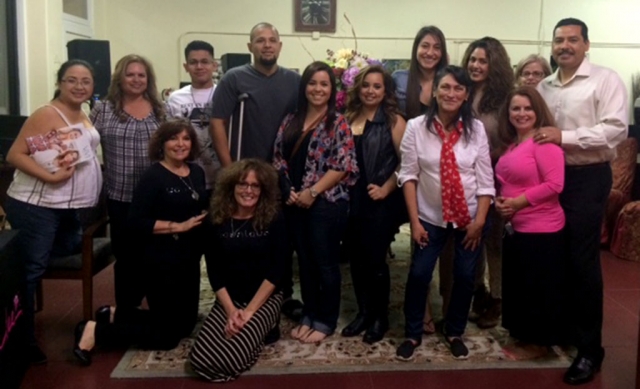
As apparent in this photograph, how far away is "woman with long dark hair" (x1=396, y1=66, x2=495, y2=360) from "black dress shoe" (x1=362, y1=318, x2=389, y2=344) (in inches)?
7.6

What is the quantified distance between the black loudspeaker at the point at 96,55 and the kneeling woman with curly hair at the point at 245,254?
2690mm

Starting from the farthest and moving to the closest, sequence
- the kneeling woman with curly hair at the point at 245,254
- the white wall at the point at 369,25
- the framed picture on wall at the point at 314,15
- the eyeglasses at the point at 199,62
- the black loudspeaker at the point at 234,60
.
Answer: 1. the framed picture on wall at the point at 314,15
2. the white wall at the point at 369,25
3. the black loudspeaker at the point at 234,60
4. the eyeglasses at the point at 199,62
5. the kneeling woman with curly hair at the point at 245,254

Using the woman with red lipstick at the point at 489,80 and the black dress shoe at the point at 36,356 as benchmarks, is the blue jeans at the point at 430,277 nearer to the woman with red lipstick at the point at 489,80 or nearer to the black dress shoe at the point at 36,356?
the woman with red lipstick at the point at 489,80

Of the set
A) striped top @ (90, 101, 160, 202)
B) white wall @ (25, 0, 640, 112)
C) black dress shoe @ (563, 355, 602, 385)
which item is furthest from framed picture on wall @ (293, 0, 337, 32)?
black dress shoe @ (563, 355, 602, 385)

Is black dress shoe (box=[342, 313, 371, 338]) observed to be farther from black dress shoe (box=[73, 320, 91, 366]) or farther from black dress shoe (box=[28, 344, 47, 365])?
black dress shoe (box=[28, 344, 47, 365])

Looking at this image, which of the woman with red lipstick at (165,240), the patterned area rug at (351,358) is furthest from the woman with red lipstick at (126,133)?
the patterned area rug at (351,358)

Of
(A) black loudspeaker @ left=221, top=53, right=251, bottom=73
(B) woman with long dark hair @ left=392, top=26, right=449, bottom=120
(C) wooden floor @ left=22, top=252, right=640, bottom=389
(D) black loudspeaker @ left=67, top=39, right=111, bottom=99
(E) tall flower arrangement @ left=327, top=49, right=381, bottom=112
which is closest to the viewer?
(C) wooden floor @ left=22, top=252, right=640, bottom=389

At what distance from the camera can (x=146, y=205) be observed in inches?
105

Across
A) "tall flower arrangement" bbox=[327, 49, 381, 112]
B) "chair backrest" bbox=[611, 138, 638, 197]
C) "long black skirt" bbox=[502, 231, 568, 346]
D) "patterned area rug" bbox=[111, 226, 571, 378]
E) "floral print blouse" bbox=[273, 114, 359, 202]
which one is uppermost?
"tall flower arrangement" bbox=[327, 49, 381, 112]

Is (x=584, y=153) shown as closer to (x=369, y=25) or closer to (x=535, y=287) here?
(x=535, y=287)

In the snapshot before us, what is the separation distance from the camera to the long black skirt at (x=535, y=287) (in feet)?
8.38

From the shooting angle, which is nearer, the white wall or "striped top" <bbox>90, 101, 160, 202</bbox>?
"striped top" <bbox>90, 101, 160, 202</bbox>

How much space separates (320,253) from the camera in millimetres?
2824

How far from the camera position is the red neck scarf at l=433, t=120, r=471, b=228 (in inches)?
101
